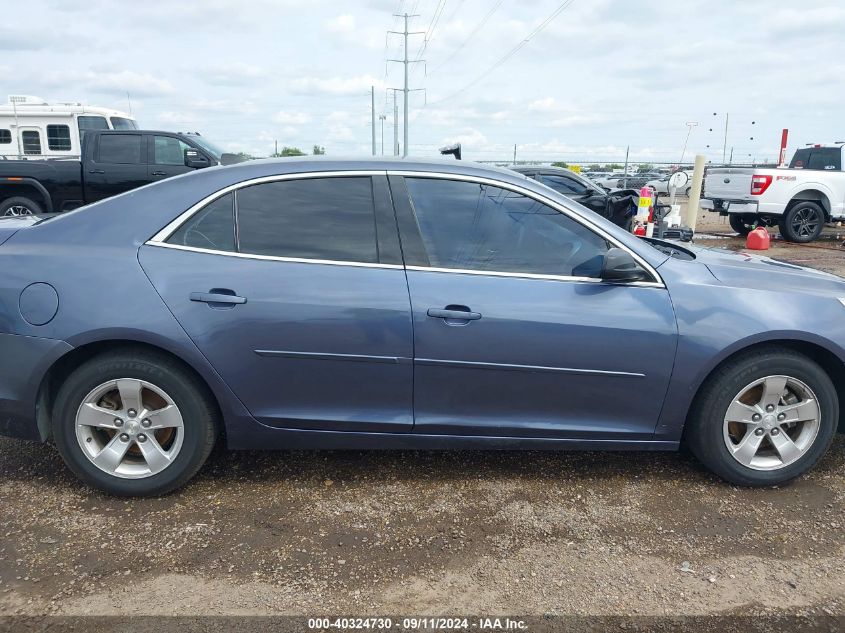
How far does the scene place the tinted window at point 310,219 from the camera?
10.2 feet

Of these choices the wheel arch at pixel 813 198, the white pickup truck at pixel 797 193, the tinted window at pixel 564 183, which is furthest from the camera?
the wheel arch at pixel 813 198

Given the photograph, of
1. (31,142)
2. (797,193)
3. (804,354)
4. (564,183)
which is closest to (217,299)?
(804,354)

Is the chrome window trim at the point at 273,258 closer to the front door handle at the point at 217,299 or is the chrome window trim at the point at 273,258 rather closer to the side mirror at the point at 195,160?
the front door handle at the point at 217,299

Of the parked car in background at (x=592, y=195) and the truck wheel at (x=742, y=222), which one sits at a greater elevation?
the parked car in background at (x=592, y=195)

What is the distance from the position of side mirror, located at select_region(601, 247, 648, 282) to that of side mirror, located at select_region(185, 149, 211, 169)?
26.8 feet

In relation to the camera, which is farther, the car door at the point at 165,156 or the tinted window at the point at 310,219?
the car door at the point at 165,156

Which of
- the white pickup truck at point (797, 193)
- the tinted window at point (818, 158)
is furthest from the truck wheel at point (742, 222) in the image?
the tinted window at point (818, 158)

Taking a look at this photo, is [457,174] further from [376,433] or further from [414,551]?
[414,551]

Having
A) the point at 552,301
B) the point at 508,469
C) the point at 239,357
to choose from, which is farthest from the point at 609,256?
the point at 239,357

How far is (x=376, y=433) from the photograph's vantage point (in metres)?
3.16

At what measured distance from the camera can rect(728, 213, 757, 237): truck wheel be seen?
14.0 metres

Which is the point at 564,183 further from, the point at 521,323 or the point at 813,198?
the point at 521,323

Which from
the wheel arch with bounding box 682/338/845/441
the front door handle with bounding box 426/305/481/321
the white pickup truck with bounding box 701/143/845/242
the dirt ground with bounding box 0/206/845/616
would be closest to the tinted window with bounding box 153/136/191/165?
the dirt ground with bounding box 0/206/845/616

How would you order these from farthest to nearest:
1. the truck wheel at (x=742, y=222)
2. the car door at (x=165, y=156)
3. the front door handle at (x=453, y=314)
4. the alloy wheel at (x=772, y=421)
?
1. the truck wheel at (x=742, y=222)
2. the car door at (x=165, y=156)
3. the alloy wheel at (x=772, y=421)
4. the front door handle at (x=453, y=314)
